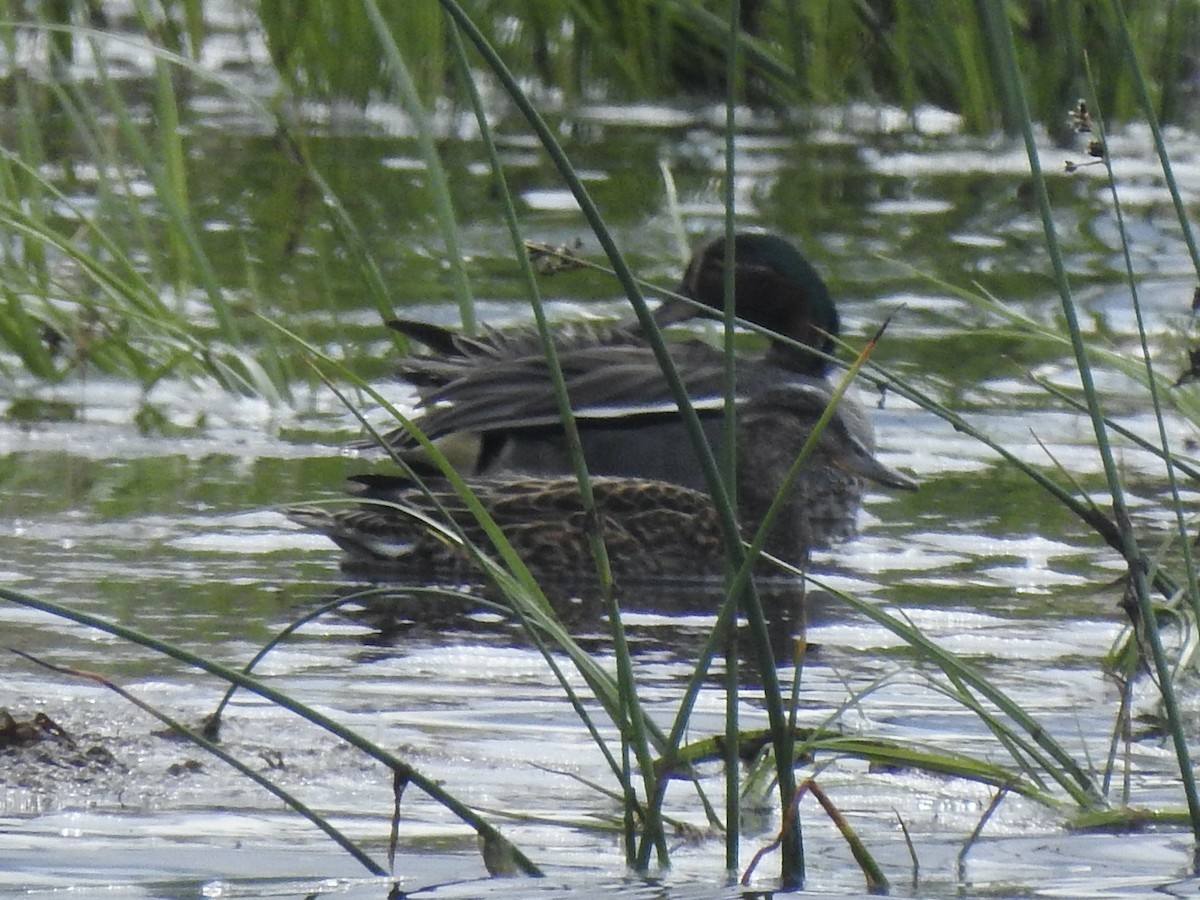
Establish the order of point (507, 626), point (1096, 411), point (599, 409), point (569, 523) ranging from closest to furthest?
point (1096, 411)
point (507, 626)
point (569, 523)
point (599, 409)

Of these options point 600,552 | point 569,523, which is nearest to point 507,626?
point 569,523

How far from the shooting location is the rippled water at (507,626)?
11.8 feet

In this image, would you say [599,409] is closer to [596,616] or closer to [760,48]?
[596,616]

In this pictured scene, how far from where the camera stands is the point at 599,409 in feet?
21.4

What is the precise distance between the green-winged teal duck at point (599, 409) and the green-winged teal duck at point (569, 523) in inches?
2.9

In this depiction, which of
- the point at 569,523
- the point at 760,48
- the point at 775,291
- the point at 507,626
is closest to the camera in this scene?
the point at 507,626

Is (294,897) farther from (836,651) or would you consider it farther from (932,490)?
(932,490)

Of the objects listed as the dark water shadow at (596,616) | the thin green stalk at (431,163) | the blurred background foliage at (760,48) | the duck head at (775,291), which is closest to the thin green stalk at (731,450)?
the thin green stalk at (431,163)

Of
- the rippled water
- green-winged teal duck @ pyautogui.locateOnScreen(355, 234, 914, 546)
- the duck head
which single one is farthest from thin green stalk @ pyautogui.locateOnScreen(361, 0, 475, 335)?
the duck head

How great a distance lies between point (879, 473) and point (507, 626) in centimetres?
139

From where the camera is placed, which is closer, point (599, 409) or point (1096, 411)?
point (1096, 411)

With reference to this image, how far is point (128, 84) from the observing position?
1357cm

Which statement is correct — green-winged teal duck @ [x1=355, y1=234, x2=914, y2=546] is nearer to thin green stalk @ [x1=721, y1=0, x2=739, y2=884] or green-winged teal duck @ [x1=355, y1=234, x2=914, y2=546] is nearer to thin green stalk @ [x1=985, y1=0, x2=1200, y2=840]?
thin green stalk @ [x1=985, y1=0, x2=1200, y2=840]

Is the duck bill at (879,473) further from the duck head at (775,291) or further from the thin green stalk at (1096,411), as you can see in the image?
the thin green stalk at (1096,411)
